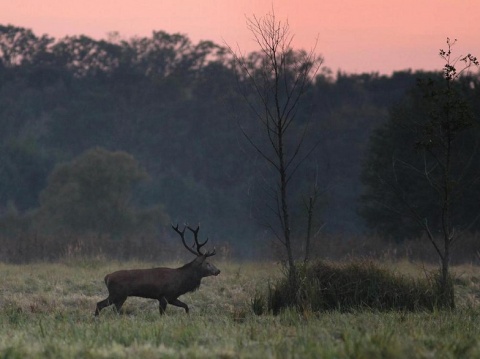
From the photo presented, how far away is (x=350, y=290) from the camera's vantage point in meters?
17.3

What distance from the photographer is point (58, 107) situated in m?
83.2

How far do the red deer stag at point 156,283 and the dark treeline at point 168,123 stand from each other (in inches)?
1793

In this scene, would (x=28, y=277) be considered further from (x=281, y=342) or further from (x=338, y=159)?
(x=338, y=159)

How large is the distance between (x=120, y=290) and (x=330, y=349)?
8536 mm

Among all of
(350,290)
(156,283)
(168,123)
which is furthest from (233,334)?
(168,123)

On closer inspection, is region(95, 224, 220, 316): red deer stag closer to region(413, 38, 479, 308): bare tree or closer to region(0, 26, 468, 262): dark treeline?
region(413, 38, 479, 308): bare tree

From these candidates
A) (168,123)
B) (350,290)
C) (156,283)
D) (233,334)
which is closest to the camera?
(233,334)

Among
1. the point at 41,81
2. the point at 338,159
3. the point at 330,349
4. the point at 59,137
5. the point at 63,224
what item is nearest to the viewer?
the point at 330,349

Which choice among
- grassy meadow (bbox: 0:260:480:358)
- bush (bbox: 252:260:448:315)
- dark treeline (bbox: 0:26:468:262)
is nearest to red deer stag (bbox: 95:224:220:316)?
grassy meadow (bbox: 0:260:480:358)

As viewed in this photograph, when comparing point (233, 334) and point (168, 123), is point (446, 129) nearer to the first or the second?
point (233, 334)

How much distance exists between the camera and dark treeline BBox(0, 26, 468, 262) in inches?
2842

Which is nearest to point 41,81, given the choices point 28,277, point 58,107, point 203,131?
point 58,107

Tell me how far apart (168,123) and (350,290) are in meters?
66.4

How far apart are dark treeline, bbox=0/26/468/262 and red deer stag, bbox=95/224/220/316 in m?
45.5
